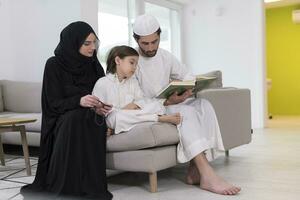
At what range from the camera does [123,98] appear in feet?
7.91

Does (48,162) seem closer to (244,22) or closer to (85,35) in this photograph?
(85,35)

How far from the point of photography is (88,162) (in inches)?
85.7

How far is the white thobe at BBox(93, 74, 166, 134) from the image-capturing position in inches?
90.9

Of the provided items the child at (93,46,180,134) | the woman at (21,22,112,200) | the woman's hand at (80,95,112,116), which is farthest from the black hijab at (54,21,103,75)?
the woman's hand at (80,95,112,116)

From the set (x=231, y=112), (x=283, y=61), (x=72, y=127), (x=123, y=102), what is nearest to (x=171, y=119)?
(x=123, y=102)

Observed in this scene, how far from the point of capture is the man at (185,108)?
2.26 meters

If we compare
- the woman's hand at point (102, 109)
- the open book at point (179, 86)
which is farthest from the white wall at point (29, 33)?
the woman's hand at point (102, 109)

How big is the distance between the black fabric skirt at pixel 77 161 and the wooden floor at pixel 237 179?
0.53ft

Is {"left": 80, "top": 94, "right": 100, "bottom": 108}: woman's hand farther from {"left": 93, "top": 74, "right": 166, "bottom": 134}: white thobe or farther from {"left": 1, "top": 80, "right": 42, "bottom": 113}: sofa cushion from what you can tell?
{"left": 1, "top": 80, "right": 42, "bottom": 113}: sofa cushion

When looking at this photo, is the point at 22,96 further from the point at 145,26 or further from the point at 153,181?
the point at 153,181

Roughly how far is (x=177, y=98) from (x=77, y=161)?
0.81m

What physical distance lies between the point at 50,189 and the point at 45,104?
53 cm

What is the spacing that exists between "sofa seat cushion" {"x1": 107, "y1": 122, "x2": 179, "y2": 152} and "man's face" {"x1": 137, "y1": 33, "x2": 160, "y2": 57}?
518mm

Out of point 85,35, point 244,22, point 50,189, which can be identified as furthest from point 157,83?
point 244,22
